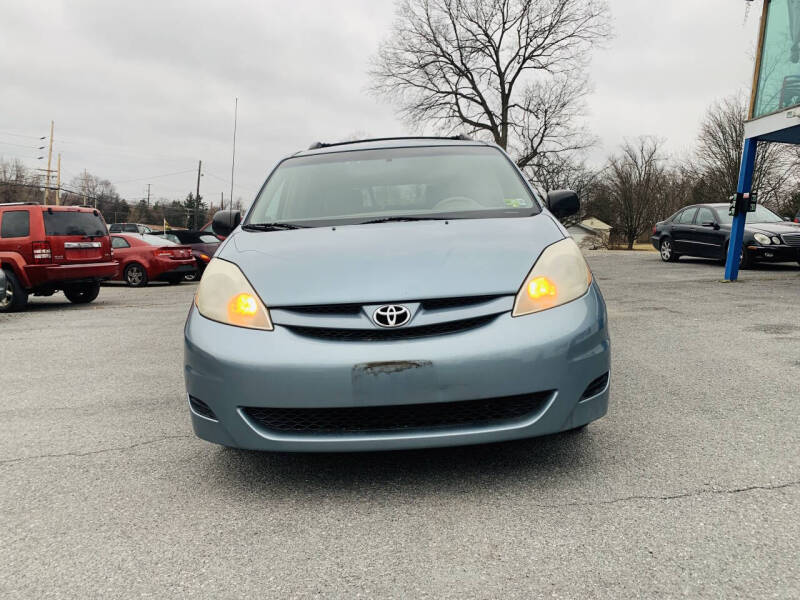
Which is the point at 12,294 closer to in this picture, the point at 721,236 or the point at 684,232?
the point at 721,236

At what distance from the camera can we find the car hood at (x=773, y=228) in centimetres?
1426

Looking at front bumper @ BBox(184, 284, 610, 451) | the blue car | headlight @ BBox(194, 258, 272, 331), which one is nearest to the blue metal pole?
the blue car

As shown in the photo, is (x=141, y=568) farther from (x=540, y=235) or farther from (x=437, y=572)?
(x=540, y=235)

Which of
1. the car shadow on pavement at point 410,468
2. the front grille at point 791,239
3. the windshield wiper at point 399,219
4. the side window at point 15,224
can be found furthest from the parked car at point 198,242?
the car shadow on pavement at point 410,468

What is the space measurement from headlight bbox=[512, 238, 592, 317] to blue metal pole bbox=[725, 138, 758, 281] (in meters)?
10.5

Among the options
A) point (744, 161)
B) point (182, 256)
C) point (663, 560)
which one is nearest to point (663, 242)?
point (744, 161)

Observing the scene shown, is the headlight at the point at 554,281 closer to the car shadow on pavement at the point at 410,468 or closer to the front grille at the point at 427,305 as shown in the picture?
the front grille at the point at 427,305

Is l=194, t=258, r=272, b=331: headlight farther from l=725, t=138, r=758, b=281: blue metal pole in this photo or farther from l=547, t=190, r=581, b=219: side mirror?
l=725, t=138, r=758, b=281: blue metal pole

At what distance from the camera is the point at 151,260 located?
1656 cm

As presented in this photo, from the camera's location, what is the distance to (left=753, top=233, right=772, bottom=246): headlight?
1417 centimetres

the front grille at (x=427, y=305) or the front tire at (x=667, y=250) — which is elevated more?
the front tire at (x=667, y=250)

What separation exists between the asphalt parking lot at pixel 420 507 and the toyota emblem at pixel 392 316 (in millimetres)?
715

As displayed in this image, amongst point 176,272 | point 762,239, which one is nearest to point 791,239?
point 762,239

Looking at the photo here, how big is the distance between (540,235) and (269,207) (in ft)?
5.55
